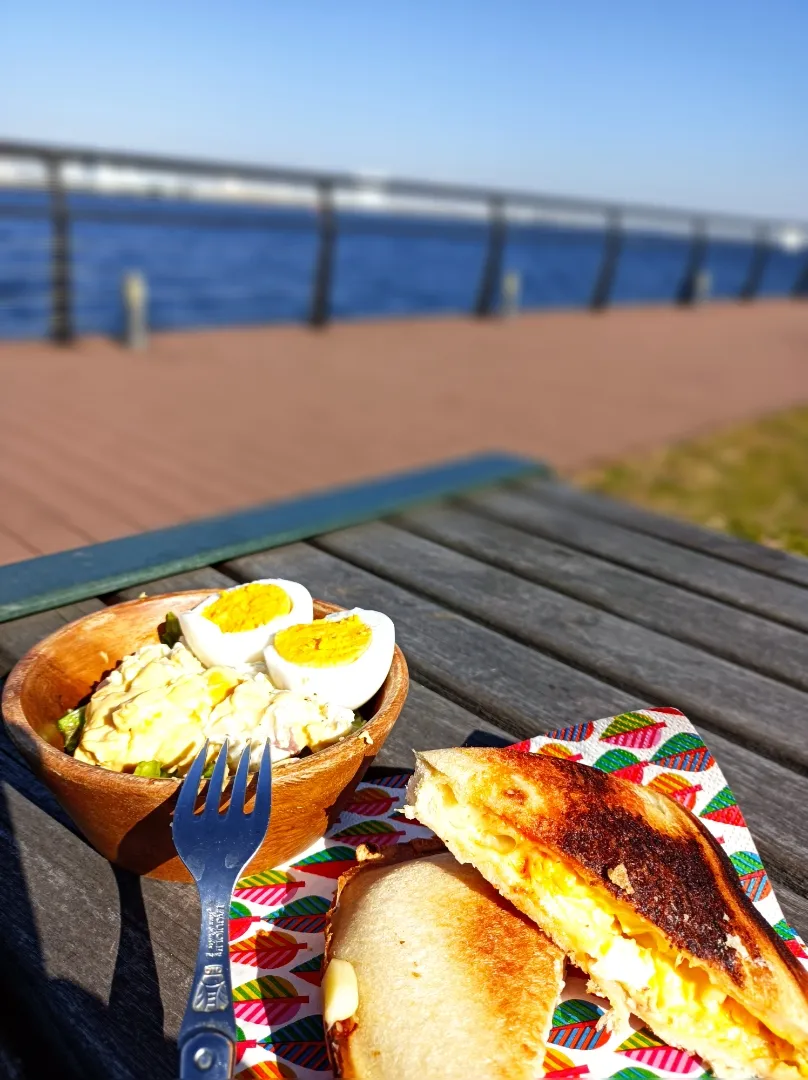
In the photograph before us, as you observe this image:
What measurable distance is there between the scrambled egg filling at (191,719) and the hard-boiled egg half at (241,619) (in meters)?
0.10

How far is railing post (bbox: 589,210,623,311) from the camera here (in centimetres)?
1380

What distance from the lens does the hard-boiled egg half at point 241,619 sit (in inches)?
53.2

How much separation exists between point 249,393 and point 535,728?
6511mm

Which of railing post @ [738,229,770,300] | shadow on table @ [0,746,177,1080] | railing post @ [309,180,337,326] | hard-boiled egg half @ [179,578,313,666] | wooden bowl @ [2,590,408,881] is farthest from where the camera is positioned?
railing post @ [738,229,770,300]

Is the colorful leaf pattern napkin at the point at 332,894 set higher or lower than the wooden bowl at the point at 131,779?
lower

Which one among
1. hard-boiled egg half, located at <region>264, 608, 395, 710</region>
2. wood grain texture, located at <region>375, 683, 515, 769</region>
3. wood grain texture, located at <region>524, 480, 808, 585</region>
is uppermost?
hard-boiled egg half, located at <region>264, 608, 395, 710</region>

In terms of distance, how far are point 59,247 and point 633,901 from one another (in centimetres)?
836

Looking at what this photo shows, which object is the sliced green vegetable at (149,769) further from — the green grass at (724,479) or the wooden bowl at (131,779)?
the green grass at (724,479)

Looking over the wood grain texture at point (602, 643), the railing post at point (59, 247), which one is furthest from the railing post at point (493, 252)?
the wood grain texture at point (602, 643)

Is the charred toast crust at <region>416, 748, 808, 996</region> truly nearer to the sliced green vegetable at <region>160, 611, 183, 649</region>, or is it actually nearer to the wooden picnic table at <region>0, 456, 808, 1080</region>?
the wooden picnic table at <region>0, 456, 808, 1080</region>

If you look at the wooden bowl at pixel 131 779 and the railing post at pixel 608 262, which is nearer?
the wooden bowl at pixel 131 779

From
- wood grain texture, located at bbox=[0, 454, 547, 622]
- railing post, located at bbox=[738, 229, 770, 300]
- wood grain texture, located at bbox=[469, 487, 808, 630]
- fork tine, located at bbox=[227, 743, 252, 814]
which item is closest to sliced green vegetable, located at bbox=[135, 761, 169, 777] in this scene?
fork tine, located at bbox=[227, 743, 252, 814]

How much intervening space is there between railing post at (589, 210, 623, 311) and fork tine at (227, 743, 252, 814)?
1376 centimetres

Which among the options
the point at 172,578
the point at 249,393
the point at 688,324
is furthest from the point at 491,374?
the point at 172,578
